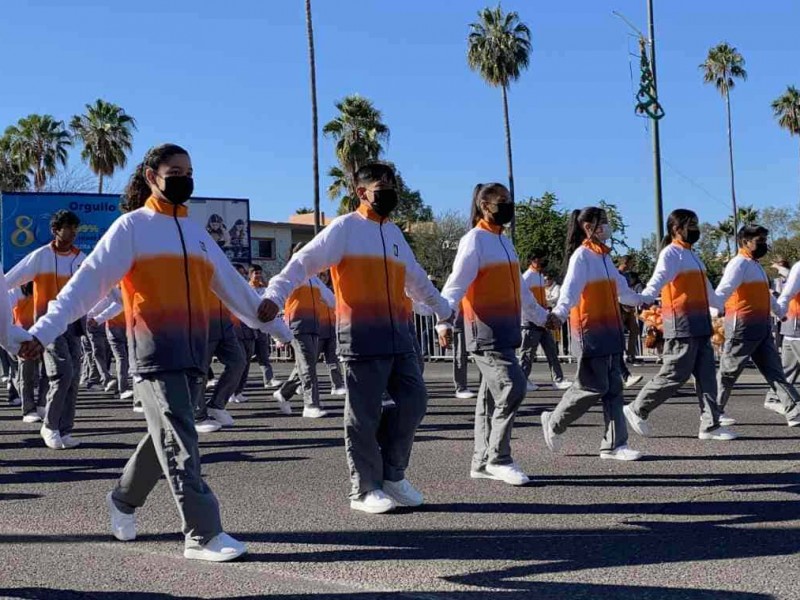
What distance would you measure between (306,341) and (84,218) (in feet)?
52.3

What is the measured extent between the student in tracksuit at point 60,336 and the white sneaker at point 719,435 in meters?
5.57

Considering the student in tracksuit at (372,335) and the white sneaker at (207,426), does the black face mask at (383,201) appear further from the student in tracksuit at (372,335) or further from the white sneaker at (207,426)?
the white sneaker at (207,426)

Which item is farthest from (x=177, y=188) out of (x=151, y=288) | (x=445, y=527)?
(x=445, y=527)

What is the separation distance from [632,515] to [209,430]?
597 centimetres

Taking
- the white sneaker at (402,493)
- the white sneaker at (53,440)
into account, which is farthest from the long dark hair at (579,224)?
the white sneaker at (53,440)

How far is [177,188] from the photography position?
5410 mm

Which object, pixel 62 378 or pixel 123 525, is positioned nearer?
pixel 123 525

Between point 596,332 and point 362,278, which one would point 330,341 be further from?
point 362,278

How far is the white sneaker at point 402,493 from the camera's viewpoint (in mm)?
6555

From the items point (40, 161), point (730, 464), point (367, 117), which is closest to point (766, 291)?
point (730, 464)

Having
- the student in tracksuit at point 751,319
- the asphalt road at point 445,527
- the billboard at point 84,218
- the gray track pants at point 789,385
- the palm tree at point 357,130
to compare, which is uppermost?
the palm tree at point 357,130

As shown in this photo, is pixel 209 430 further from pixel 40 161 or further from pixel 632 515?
pixel 40 161

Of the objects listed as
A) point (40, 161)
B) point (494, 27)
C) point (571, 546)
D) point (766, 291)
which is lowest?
point (571, 546)

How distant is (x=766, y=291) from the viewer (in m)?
10.0
